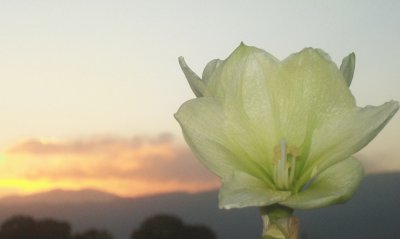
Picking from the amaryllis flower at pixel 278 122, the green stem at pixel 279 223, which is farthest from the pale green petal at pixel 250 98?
the green stem at pixel 279 223

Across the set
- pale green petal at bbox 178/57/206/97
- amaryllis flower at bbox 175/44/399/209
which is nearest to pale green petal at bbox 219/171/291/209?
amaryllis flower at bbox 175/44/399/209

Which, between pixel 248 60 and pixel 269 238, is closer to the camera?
pixel 269 238

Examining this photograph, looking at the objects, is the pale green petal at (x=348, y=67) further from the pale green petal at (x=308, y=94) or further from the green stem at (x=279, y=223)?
the green stem at (x=279, y=223)

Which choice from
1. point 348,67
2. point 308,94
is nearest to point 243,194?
point 308,94

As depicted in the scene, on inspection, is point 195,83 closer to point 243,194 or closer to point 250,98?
point 250,98

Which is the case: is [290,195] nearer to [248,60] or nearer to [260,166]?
[260,166]

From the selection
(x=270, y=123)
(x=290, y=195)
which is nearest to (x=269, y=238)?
(x=290, y=195)
